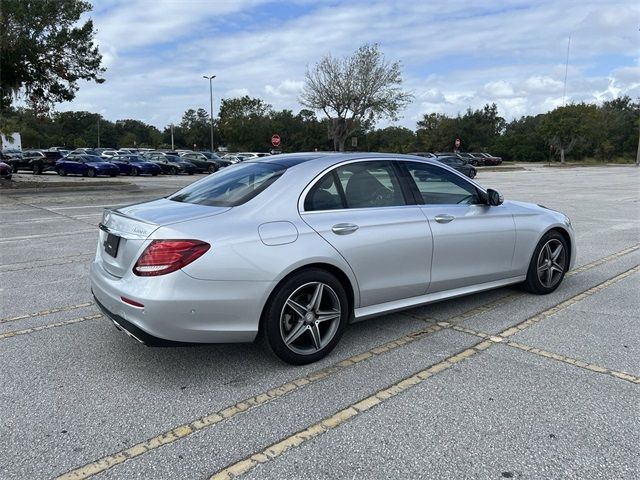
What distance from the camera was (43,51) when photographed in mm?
20266

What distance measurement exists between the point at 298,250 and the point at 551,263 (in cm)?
330

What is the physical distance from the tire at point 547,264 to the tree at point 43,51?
67.4 feet

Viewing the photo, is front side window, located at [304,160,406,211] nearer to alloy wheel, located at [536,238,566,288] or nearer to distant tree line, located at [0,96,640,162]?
alloy wheel, located at [536,238,566,288]

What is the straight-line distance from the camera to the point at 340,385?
11.5ft

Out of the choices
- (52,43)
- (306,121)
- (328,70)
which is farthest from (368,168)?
(306,121)

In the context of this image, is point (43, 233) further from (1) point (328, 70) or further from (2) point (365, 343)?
(1) point (328, 70)

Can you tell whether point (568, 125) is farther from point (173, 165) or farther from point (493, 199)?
point (493, 199)

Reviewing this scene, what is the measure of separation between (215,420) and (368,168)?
2316mm

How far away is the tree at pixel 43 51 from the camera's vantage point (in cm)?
1919

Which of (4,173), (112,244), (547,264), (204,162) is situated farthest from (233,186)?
(204,162)

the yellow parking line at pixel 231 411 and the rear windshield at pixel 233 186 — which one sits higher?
the rear windshield at pixel 233 186

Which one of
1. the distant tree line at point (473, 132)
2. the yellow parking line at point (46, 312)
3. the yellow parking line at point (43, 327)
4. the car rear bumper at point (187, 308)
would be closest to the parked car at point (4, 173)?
the yellow parking line at point (46, 312)

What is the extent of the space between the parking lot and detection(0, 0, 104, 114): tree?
18017mm

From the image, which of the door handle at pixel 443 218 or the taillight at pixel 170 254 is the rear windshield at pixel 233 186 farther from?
the door handle at pixel 443 218
